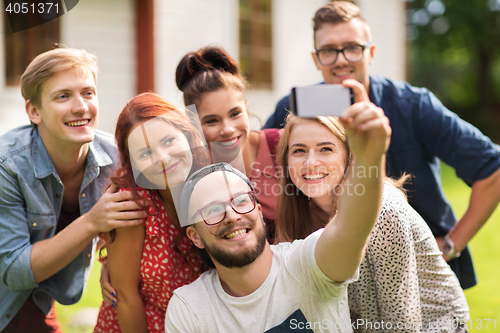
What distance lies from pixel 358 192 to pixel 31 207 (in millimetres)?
2062

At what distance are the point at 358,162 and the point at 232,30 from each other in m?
6.88

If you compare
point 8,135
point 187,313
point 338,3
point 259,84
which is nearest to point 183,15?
point 259,84

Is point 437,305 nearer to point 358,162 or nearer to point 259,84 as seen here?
point 358,162

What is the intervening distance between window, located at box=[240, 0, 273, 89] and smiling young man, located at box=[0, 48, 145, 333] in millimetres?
5341

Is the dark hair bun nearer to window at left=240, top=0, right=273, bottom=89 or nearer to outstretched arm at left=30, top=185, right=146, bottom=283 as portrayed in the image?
outstretched arm at left=30, top=185, right=146, bottom=283

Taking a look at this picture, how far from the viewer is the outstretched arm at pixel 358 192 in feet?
4.42

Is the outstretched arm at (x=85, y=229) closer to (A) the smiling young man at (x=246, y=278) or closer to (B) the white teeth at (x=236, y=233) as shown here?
(A) the smiling young man at (x=246, y=278)

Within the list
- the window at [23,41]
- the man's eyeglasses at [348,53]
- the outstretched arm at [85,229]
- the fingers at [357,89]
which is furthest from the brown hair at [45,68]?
the window at [23,41]

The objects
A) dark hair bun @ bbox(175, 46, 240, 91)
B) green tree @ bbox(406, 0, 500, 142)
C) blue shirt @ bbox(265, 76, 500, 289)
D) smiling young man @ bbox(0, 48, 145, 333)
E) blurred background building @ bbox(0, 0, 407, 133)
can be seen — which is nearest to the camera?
smiling young man @ bbox(0, 48, 145, 333)

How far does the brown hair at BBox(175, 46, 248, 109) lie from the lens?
2793 mm

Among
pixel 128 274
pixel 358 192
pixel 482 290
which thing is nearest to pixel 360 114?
pixel 358 192

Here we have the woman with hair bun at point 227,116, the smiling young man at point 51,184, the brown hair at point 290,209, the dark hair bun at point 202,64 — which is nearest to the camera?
the brown hair at point 290,209

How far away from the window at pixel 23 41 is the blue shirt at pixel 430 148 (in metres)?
4.36

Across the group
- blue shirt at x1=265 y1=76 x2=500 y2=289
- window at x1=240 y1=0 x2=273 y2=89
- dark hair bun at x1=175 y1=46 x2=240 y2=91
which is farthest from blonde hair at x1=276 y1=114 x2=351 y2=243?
window at x1=240 y1=0 x2=273 y2=89
